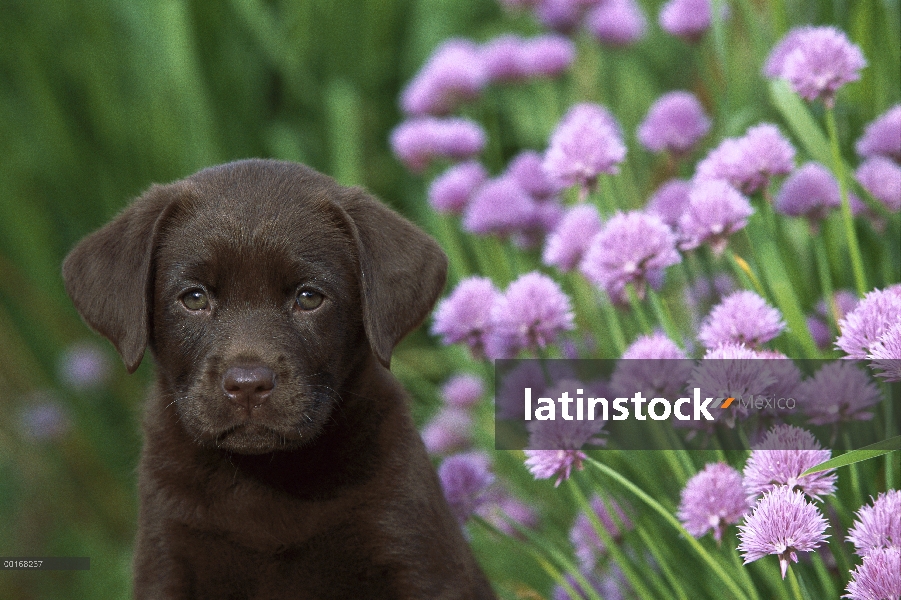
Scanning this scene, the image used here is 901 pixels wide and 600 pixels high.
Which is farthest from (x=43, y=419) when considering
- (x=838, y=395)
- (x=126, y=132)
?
(x=838, y=395)

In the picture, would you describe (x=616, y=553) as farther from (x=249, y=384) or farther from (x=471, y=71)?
(x=471, y=71)

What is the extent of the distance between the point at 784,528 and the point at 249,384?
88 cm

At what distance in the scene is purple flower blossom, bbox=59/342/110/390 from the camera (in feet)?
13.7

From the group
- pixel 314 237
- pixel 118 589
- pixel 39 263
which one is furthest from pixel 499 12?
pixel 314 237

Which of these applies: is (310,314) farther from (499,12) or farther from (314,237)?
(499,12)

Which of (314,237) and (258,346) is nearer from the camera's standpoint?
(258,346)

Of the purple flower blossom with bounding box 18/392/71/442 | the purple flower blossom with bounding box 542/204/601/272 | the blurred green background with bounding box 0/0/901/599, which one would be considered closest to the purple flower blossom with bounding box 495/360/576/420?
the purple flower blossom with bounding box 542/204/601/272

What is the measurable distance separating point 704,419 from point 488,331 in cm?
61

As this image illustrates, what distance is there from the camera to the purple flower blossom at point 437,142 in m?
3.15

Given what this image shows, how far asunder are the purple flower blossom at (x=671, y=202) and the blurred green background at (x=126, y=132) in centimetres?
108

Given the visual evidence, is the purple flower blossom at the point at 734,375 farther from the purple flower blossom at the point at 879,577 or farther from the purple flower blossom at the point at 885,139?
the purple flower blossom at the point at 885,139

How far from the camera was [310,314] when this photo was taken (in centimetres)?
195

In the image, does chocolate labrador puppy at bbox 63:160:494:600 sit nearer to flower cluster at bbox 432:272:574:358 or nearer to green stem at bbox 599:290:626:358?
flower cluster at bbox 432:272:574:358

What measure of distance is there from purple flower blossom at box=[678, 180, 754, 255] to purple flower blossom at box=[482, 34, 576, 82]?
1323 mm
